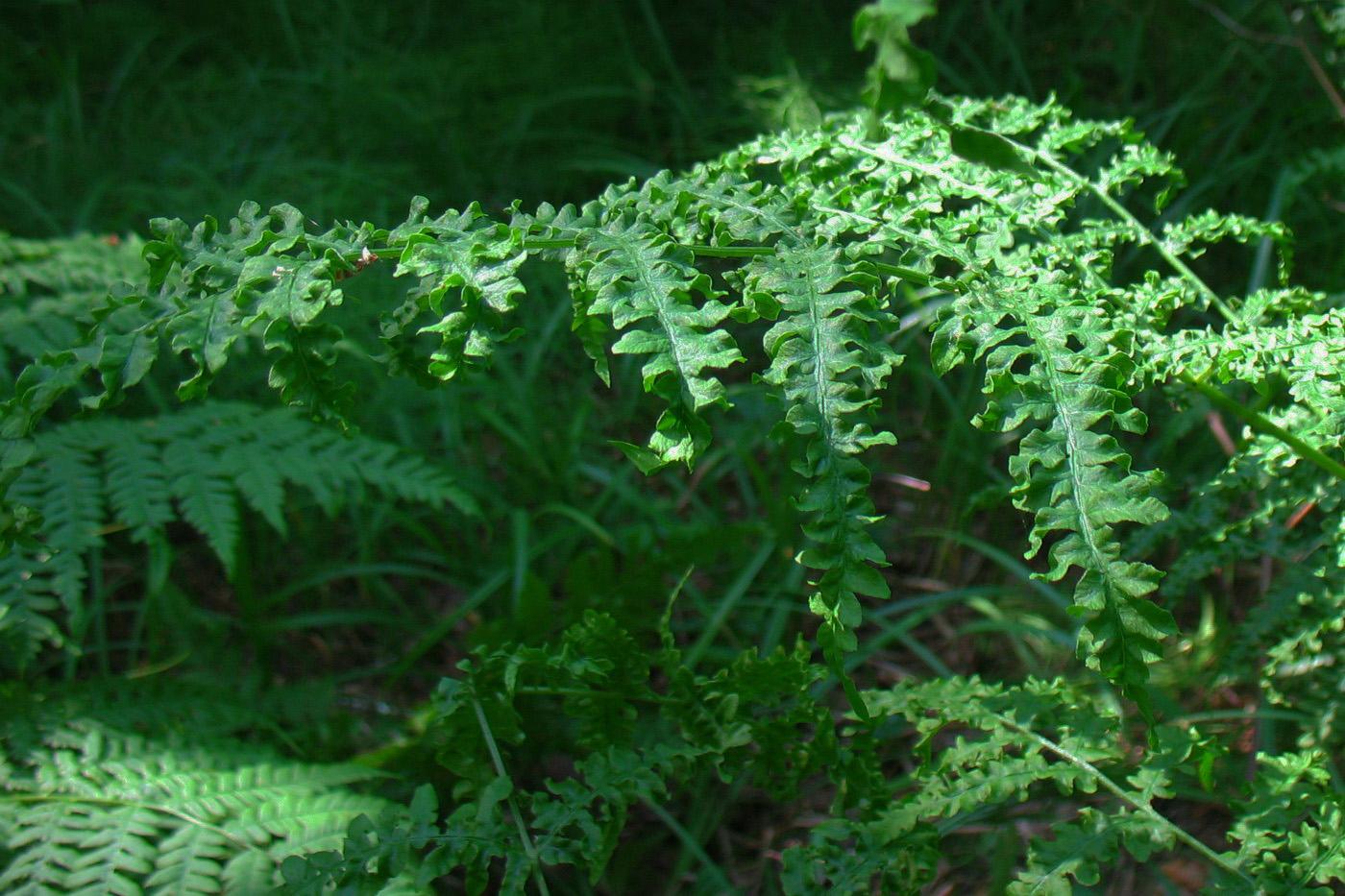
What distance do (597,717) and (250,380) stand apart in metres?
1.55

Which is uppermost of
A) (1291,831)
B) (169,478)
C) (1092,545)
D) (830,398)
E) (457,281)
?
(457,281)

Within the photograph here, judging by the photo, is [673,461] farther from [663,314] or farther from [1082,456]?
[1082,456]

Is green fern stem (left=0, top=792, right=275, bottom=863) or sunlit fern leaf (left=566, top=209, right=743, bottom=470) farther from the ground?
sunlit fern leaf (left=566, top=209, right=743, bottom=470)

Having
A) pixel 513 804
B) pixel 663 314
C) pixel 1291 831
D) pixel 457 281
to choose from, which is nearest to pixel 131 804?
pixel 513 804

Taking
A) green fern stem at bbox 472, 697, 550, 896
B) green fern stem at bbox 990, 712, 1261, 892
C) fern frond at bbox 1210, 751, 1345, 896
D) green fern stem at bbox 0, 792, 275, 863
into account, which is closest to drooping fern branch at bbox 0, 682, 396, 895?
green fern stem at bbox 0, 792, 275, 863

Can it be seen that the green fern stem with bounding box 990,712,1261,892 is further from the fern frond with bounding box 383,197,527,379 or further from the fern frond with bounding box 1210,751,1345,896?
the fern frond with bounding box 383,197,527,379

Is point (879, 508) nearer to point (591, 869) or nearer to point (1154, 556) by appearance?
point (1154, 556)

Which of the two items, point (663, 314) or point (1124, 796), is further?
point (1124, 796)

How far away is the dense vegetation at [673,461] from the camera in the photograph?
36.5 inches

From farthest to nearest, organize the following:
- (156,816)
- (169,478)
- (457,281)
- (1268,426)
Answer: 1. (169,478)
2. (156,816)
3. (1268,426)
4. (457,281)

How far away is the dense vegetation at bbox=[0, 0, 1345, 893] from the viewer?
93 cm

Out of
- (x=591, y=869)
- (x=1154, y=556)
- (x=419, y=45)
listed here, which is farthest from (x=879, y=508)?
(x=419, y=45)

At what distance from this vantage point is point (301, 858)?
107 cm

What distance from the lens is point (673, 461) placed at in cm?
83
